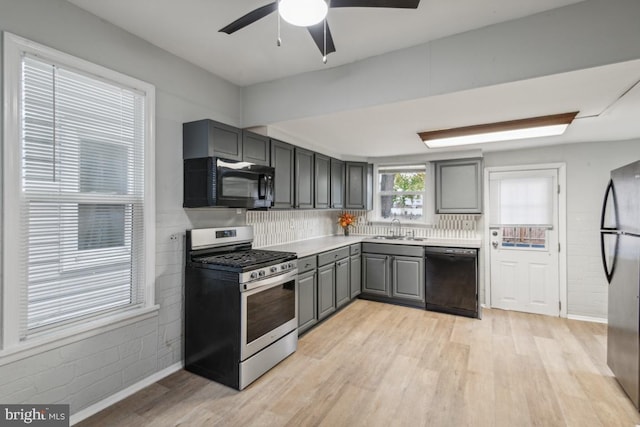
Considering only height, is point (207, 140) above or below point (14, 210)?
above

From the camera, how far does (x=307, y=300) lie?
3344 millimetres

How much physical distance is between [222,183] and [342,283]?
7.35 feet

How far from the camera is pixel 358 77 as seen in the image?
8.59ft

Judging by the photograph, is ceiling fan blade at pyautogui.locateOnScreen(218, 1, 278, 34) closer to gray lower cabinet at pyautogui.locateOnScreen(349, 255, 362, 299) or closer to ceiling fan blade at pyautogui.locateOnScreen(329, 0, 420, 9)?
ceiling fan blade at pyautogui.locateOnScreen(329, 0, 420, 9)

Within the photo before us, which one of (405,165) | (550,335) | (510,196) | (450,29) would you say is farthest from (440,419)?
(405,165)

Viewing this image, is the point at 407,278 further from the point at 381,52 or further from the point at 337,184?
the point at 381,52

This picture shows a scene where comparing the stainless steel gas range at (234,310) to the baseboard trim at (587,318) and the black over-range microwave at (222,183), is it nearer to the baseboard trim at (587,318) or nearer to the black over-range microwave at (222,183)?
the black over-range microwave at (222,183)

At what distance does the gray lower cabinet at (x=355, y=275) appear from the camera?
14.2 feet

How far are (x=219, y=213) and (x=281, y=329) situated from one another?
1.27 m

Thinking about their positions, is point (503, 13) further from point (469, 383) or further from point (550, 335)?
point (550, 335)

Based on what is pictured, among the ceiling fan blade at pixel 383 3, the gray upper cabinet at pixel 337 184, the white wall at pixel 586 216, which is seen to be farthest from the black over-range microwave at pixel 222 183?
the white wall at pixel 586 216

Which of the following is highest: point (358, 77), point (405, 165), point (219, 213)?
point (358, 77)

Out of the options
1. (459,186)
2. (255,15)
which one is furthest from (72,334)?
(459,186)

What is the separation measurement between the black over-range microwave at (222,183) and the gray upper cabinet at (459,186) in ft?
9.22
